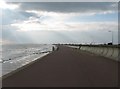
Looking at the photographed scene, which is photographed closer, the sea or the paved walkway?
the paved walkway

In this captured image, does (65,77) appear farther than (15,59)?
No

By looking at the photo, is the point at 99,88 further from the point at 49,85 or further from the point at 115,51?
the point at 115,51

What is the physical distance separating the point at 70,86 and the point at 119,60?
1747 centimetres

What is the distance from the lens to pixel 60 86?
12.2m

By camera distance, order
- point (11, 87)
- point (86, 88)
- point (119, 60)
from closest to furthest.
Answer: point (86, 88), point (11, 87), point (119, 60)

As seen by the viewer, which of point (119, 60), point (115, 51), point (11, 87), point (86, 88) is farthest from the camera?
point (115, 51)

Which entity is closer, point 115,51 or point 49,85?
point 49,85

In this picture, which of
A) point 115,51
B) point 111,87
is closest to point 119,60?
point 115,51

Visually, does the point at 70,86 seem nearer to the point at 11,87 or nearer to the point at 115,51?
the point at 11,87

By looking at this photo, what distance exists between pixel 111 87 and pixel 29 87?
339 centimetres

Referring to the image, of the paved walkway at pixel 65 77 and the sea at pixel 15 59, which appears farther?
the sea at pixel 15 59

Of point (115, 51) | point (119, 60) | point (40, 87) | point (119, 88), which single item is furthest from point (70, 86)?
point (115, 51)

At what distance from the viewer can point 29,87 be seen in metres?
12.2

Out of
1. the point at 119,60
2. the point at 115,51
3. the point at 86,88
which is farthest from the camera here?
the point at 115,51
